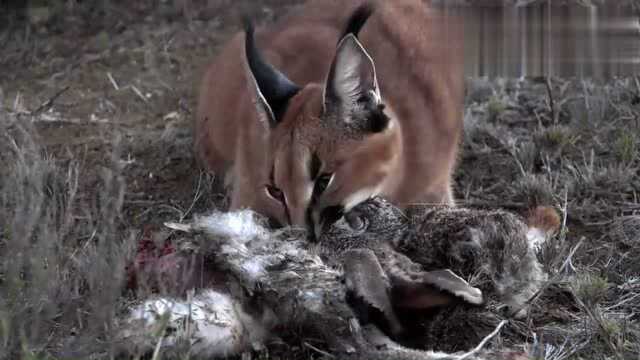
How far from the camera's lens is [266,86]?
3.64m

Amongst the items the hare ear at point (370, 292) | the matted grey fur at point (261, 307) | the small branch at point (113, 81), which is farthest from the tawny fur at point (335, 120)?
the small branch at point (113, 81)

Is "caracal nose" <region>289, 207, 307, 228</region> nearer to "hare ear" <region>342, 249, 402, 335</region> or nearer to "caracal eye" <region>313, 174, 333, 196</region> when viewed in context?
"caracal eye" <region>313, 174, 333, 196</region>

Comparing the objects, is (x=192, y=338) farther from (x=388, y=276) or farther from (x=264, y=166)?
(x=264, y=166)

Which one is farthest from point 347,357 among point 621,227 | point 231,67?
point 231,67

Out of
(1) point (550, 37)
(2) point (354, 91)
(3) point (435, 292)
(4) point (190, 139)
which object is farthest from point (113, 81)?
(3) point (435, 292)

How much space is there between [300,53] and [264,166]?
2.70 feet

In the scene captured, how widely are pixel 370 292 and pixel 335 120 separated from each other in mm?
843

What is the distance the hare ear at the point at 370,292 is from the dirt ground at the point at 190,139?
575mm

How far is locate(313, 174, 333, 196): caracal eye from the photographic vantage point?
11.4ft

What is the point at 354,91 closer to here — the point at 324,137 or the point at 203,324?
the point at 324,137

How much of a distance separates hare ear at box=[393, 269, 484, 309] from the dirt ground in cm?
43

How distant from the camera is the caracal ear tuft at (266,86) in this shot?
362cm

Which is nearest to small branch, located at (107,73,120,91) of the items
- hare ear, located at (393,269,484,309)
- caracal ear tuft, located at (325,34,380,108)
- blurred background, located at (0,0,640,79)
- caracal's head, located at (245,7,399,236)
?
blurred background, located at (0,0,640,79)

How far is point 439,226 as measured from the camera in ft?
10.7
